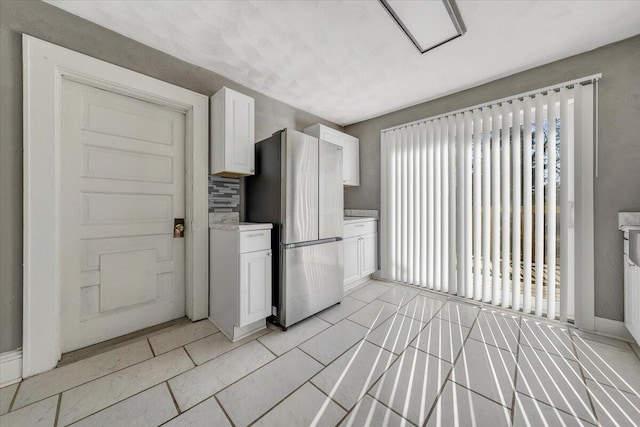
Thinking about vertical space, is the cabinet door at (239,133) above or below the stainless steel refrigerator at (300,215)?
above

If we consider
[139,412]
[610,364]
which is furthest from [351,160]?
[139,412]

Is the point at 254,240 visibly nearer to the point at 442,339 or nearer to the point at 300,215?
the point at 300,215

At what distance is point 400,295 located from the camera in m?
2.83

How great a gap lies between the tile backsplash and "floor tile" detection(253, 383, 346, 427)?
1789 mm

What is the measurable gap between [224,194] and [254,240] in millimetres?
790

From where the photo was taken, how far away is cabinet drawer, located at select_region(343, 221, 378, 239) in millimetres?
2961

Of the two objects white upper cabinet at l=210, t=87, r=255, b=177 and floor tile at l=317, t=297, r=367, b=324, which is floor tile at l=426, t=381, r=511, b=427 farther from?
white upper cabinet at l=210, t=87, r=255, b=177

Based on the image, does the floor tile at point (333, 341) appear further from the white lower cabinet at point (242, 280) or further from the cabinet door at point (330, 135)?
the cabinet door at point (330, 135)

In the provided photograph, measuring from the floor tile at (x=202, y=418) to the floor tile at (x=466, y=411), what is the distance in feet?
A: 3.45

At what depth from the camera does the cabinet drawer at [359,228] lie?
9.71ft

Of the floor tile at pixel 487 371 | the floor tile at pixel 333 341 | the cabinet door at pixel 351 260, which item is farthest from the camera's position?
the cabinet door at pixel 351 260

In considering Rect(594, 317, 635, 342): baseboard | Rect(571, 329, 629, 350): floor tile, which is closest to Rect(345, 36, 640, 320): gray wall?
Rect(594, 317, 635, 342): baseboard

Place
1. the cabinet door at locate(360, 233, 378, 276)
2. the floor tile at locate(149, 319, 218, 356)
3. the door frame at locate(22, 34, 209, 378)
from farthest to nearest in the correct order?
the cabinet door at locate(360, 233, 378, 276)
the floor tile at locate(149, 319, 218, 356)
the door frame at locate(22, 34, 209, 378)

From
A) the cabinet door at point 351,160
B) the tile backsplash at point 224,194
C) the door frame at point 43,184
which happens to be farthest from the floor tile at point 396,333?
the door frame at point 43,184
